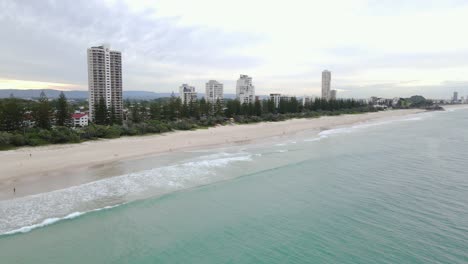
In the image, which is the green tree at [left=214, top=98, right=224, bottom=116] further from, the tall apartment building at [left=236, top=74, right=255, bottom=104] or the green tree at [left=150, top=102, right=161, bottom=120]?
the tall apartment building at [left=236, top=74, right=255, bottom=104]

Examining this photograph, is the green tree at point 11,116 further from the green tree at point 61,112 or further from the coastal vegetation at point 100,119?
the green tree at point 61,112

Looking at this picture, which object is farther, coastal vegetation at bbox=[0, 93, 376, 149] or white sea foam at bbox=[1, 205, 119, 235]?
coastal vegetation at bbox=[0, 93, 376, 149]

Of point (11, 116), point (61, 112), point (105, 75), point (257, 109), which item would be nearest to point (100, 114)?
point (61, 112)

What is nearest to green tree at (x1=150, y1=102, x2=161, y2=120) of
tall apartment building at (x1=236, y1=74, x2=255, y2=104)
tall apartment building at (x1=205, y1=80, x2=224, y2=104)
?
tall apartment building at (x1=236, y1=74, x2=255, y2=104)

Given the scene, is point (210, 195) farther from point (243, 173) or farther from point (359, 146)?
point (359, 146)

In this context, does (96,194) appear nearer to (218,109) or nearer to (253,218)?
(253,218)

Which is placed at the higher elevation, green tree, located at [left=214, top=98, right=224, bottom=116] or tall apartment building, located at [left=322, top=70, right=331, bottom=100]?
tall apartment building, located at [left=322, top=70, right=331, bottom=100]
